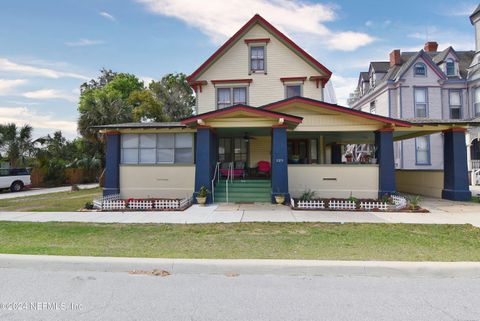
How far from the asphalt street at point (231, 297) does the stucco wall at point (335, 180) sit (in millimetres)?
8759

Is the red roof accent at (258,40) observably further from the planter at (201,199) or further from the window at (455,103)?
the window at (455,103)

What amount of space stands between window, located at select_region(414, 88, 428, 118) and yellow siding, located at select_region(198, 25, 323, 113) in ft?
36.6

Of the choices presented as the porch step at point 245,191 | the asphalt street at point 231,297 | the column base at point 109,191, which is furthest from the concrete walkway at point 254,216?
the asphalt street at point 231,297

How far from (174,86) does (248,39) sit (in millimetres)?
29508

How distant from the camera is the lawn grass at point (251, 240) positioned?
207 inches

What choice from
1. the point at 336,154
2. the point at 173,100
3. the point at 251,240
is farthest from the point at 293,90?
the point at 173,100

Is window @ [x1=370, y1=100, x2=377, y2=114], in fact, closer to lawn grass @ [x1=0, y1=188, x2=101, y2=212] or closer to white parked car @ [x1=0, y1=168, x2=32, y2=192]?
lawn grass @ [x1=0, y1=188, x2=101, y2=212]

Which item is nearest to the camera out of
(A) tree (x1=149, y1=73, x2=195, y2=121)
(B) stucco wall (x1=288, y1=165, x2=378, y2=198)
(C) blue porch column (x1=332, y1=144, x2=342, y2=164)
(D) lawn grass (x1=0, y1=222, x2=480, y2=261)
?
(D) lawn grass (x1=0, y1=222, x2=480, y2=261)

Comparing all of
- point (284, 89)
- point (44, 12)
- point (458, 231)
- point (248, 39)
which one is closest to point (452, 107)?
point (284, 89)

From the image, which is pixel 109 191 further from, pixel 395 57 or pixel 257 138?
pixel 395 57

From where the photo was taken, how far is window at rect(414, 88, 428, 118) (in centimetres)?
2247

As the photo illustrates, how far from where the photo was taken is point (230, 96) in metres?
16.5

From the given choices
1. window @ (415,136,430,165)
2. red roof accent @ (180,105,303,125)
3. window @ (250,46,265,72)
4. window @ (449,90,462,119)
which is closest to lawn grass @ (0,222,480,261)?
red roof accent @ (180,105,303,125)

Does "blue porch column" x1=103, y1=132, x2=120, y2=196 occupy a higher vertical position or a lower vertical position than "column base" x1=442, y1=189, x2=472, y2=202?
higher
